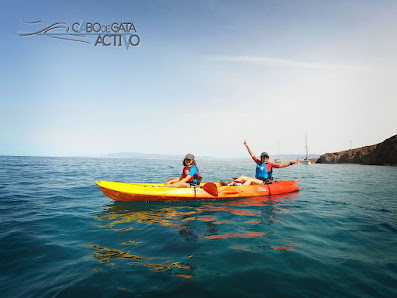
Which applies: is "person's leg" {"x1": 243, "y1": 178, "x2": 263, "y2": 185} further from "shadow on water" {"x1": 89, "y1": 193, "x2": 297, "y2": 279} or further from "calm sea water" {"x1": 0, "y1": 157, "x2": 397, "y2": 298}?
"calm sea water" {"x1": 0, "y1": 157, "x2": 397, "y2": 298}

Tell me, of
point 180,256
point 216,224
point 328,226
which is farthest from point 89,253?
point 328,226

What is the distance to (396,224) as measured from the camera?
19.9 ft

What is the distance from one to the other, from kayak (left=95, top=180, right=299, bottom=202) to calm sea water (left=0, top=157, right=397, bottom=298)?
82cm

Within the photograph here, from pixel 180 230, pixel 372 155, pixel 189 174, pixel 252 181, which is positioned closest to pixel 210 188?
pixel 189 174

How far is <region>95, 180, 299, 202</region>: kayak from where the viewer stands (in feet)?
27.7

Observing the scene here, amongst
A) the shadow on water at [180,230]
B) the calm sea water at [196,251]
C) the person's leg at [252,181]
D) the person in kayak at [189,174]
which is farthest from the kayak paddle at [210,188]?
the person's leg at [252,181]

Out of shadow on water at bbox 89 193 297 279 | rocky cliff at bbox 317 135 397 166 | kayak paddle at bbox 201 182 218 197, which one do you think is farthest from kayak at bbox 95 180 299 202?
rocky cliff at bbox 317 135 397 166

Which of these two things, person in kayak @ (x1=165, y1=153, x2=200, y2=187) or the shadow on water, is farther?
person in kayak @ (x1=165, y1=153, x2=200, y2=187)

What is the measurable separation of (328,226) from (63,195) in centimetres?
1129

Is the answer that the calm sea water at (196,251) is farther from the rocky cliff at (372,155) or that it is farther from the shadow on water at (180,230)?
the rocky cliff at (372,155)

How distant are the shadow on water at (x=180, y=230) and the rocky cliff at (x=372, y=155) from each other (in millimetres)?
51880

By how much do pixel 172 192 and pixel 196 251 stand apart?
4607 millimetres

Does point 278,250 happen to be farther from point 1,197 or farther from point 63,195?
point 1,197

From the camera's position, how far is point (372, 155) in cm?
4975
